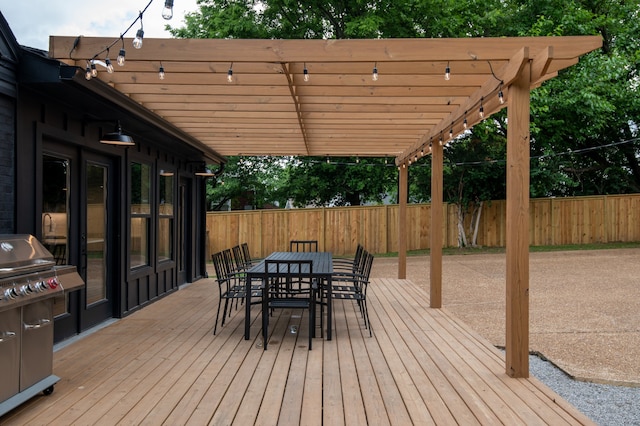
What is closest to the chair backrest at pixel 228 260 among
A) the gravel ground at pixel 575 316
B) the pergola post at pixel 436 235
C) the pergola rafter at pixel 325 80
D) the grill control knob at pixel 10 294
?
the pergola rafter at pixel 325 80

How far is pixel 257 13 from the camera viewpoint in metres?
14.8

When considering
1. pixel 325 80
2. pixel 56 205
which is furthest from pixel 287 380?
pixel 56 205

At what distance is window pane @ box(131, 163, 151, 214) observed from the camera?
607 cm

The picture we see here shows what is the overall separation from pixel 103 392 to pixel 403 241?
6.23 metres

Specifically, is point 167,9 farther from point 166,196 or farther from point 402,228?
point 402,228

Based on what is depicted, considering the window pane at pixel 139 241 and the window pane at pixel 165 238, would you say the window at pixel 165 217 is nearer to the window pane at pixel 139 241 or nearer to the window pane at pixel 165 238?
the window pane at pixel 165 238

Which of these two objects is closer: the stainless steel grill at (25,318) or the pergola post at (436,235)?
the stainless steel grill at (25,318)

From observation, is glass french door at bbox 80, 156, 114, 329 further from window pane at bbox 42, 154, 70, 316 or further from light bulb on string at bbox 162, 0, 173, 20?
light bulb on string at bbox 162, 0, 173, 20

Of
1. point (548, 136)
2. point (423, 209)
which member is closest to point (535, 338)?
point (423, 209)

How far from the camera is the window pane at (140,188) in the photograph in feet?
19.9

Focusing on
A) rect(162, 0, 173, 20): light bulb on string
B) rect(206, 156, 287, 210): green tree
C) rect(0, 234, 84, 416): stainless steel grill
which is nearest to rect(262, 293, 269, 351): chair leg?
rect(0, 234, 84, 416): stainless steel grill

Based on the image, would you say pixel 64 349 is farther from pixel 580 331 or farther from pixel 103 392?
pixel 580 331

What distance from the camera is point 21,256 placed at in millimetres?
2865

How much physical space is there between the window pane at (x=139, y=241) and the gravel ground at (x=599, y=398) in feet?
15.3
